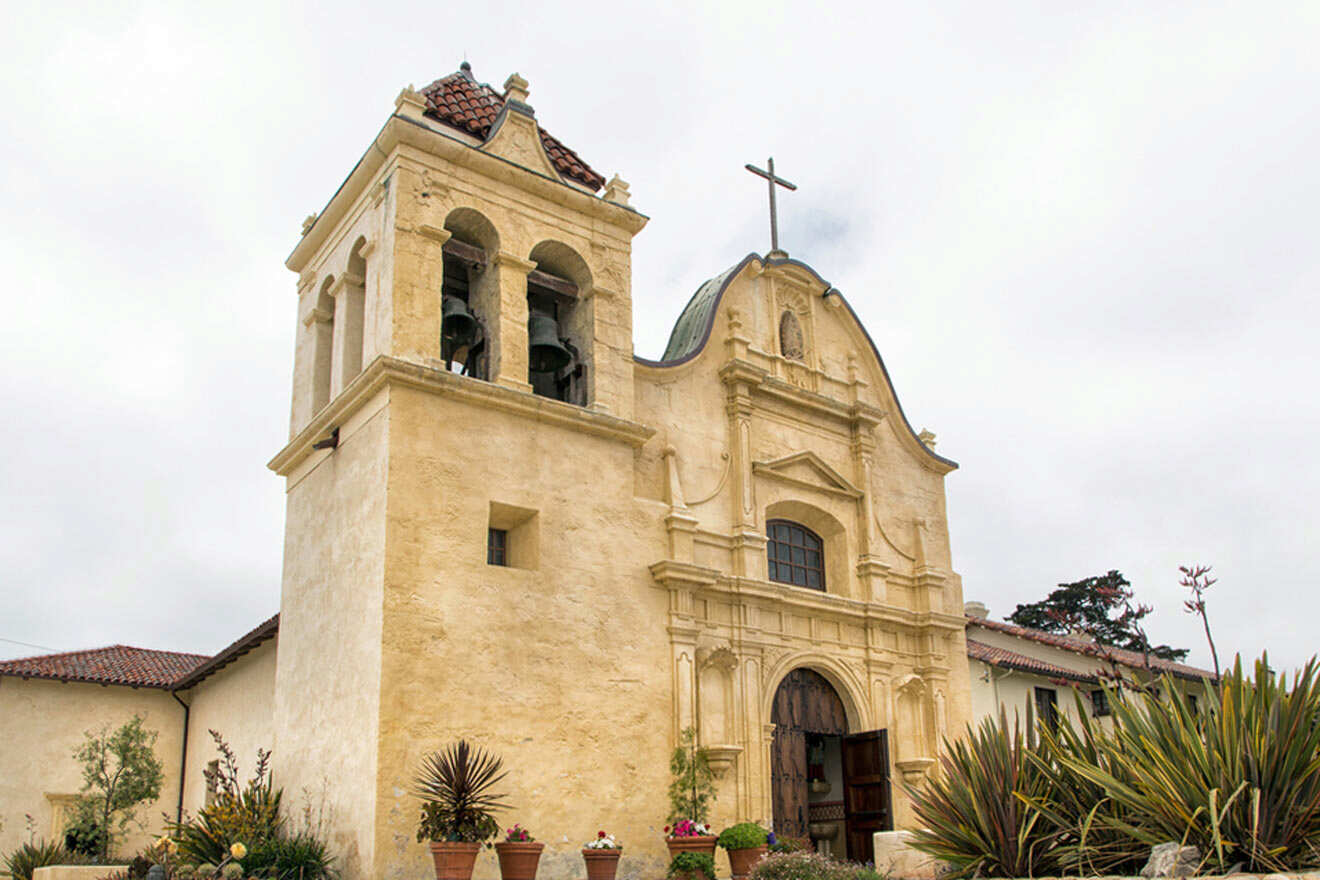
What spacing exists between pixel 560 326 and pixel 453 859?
28.1 ft

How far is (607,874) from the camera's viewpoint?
13734 mm

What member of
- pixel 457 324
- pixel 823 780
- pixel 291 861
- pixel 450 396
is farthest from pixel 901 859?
pixel 457 324

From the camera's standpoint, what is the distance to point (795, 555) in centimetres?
1959

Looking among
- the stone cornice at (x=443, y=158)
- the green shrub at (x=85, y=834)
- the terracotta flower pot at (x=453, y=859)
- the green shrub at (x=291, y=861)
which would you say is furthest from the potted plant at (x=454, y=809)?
the green shrub at (x=85, y=834)

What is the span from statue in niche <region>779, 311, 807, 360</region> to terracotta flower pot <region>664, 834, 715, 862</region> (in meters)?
8.84

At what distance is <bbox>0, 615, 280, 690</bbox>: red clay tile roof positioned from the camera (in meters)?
22.7

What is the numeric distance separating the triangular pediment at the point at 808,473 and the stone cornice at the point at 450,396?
110 inches

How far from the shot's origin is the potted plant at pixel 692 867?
14.2m

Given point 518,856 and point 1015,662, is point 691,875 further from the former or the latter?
point 1015,662

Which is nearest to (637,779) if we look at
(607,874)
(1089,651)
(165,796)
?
(607,874)

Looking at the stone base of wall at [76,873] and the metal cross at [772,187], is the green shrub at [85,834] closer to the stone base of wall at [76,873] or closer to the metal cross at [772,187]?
the stone base of wall at [76,873]

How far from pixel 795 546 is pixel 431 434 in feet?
23.9

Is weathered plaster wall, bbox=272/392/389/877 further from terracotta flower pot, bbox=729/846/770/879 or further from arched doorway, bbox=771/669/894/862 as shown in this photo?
arched doorway, bbox=771/669/894/862

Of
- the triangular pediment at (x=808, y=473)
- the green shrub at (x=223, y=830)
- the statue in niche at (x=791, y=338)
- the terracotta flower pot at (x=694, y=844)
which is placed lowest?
the terracotta flower pot at (x=694, y=844)
